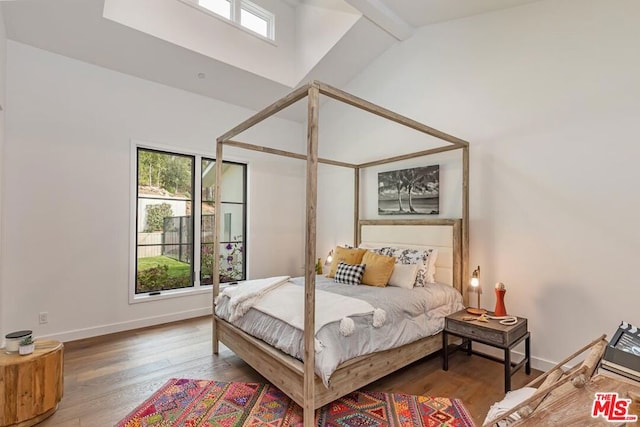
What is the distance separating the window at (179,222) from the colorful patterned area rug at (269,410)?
2.07 m

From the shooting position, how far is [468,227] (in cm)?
338

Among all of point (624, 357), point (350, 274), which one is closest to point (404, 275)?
point (350, 274)

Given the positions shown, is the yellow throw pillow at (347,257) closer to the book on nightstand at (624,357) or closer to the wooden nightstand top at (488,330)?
the wooden nightstand top at (488,330)

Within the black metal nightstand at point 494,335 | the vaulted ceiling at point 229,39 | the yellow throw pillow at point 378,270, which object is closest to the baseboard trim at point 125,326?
the yellow throw pillow at point 378,270

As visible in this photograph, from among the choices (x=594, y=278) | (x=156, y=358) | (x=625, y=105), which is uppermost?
(x=625, y=105)

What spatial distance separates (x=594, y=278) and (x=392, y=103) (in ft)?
9.15

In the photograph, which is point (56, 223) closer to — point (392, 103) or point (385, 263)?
point (385, 263)

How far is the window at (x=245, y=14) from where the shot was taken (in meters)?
3.84

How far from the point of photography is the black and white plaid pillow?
333 centimetres

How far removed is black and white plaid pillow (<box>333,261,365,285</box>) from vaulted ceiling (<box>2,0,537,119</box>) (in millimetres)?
2652

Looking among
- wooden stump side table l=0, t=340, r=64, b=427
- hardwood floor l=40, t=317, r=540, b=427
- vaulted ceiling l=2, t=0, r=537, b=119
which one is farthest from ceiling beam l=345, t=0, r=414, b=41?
wooden stump side table l=0, t=340, r=64, b=427

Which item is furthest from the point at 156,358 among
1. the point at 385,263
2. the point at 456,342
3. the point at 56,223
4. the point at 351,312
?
the point at 456,342

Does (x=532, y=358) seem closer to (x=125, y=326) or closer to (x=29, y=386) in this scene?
(x=29, y=386)

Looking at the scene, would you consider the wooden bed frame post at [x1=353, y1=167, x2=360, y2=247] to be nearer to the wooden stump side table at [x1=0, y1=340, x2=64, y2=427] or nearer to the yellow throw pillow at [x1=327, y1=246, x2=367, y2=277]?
the yellow throw pillow at [x1=327, y1=246, x2=367, y2=277]
